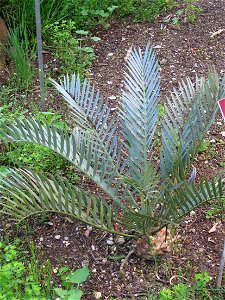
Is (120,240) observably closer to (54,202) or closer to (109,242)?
(109,242)

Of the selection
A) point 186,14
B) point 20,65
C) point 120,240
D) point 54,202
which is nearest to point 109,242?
point 120,240

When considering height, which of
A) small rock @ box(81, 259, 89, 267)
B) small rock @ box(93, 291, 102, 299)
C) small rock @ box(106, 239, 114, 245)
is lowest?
small rock @ box(93, 291, 102, 299)

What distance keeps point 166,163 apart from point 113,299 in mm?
734

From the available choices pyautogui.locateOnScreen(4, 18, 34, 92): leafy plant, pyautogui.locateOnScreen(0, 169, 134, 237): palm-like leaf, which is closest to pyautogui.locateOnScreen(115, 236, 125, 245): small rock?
pyautogui.locateOnScreen(0, 169, 134, 237): palm-like leaf

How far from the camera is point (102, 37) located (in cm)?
461

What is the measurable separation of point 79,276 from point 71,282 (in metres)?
0.10

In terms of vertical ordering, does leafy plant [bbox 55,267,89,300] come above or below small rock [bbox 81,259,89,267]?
above

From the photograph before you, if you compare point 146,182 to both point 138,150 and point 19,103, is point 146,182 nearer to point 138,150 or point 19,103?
point 138,150

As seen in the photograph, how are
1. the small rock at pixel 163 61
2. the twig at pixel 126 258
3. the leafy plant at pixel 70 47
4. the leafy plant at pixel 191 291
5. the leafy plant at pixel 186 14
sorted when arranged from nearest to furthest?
the leafy plant at pixel 191 291 < the twig at pixel 126 258 < the leafy plant at pixel 70 47 < the small rock at pixel 163 61 < the leafy plant at pixel 186 14

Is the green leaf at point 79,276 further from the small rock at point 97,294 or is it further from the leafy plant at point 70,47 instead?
the leafy plant at point 70,47

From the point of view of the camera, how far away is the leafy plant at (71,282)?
88.3 inches

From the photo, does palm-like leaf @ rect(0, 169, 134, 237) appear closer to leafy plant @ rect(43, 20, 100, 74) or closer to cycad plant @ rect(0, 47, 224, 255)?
cycad plant @ rect(0, 47, 224, 255)

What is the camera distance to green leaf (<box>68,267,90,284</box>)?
2375mm

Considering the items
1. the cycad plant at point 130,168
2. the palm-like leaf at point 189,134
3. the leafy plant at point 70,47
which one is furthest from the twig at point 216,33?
the palm-like leaf at point 189,134
